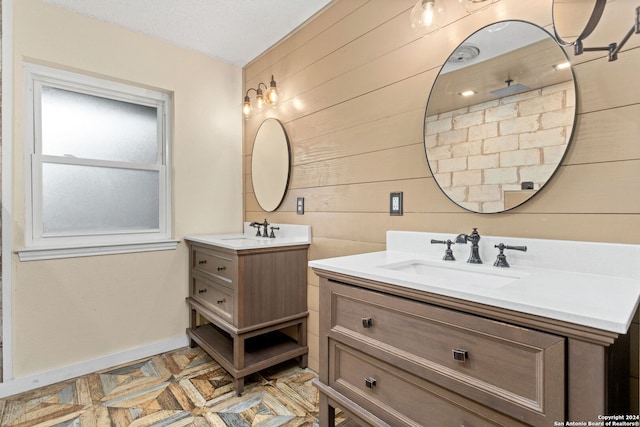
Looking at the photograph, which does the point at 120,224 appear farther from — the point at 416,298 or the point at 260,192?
the point at 416,298

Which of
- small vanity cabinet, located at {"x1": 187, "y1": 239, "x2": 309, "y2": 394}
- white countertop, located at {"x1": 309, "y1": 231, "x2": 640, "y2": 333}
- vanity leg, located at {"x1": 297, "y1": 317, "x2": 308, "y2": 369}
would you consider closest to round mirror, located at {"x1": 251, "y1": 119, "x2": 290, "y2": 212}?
small vanity cabinet, located at {"x1": 187, "y1": 239, "x2": 309, "y2": 394}

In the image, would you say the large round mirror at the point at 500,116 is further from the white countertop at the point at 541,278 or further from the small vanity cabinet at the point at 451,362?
the small vanity cabinet at the point at 451,362

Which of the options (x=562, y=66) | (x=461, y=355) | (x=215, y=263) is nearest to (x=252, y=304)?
→ (x=215, y=263)

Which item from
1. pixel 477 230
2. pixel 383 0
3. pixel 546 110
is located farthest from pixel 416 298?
pixel 383 0

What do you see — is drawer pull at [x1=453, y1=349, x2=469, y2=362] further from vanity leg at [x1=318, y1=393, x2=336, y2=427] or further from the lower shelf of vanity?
the lower shelf of vanity

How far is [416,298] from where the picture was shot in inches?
39.4

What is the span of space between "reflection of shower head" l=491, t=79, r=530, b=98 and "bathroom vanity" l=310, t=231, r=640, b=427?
59 cm

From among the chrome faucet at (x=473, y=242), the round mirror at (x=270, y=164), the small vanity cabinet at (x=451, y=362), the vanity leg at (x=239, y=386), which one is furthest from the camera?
the round mirror at (x=270, y=164)

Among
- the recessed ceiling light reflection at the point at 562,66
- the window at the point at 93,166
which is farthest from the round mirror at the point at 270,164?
the recessed ceiling light reflection at the point at 562,66

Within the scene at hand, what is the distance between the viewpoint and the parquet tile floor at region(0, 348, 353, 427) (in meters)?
1.68

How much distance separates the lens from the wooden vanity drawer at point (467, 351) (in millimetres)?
744

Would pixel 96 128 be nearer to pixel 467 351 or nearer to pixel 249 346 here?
pixel 249 346

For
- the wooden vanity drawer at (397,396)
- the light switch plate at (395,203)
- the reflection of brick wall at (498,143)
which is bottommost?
the wooden vanity drawer at (397,396)

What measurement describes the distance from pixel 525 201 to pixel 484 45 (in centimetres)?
69
